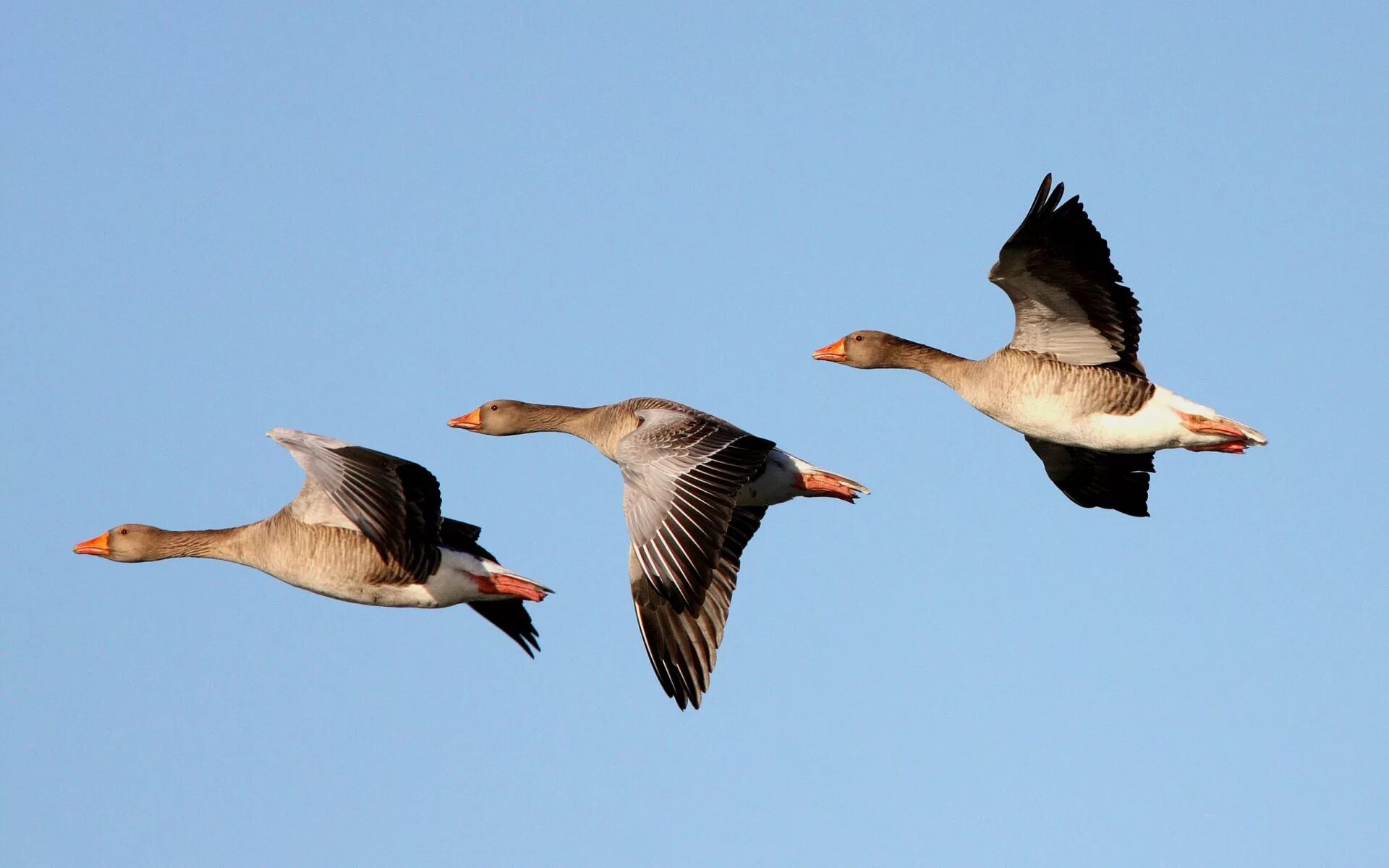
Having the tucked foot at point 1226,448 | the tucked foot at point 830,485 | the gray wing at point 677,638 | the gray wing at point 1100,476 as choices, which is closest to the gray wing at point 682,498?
the gray wing at point 677,638

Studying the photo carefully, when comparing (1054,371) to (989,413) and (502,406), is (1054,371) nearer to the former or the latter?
(989,413)

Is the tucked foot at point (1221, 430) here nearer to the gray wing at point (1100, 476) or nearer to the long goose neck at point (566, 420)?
the gray wing at point (1100, 476)

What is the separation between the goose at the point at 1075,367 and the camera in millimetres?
14086

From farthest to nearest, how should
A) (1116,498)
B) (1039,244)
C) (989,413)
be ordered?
(1116,498) < (989,413) < (1039,244)

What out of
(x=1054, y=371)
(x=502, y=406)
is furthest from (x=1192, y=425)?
(x=502, y=406)

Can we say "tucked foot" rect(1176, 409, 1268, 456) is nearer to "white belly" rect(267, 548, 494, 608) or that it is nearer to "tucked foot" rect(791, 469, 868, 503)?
"tucked foot" rect(791, 469, 868, 503)

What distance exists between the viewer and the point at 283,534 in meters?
14.1

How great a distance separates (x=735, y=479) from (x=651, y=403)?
6.96ft

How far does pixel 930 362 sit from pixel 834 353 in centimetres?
112

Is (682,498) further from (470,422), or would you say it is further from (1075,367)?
(470,422)

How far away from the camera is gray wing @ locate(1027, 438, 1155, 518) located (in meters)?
16.3

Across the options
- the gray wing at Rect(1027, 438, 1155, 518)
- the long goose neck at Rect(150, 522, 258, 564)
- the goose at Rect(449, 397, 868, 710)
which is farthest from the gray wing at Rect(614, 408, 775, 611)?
the gray wing at Rect(1027, 438, 1155, 518)

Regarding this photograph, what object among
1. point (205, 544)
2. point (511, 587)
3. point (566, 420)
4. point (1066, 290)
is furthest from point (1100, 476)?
point (205, 544)

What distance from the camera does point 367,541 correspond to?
13.9 meters
